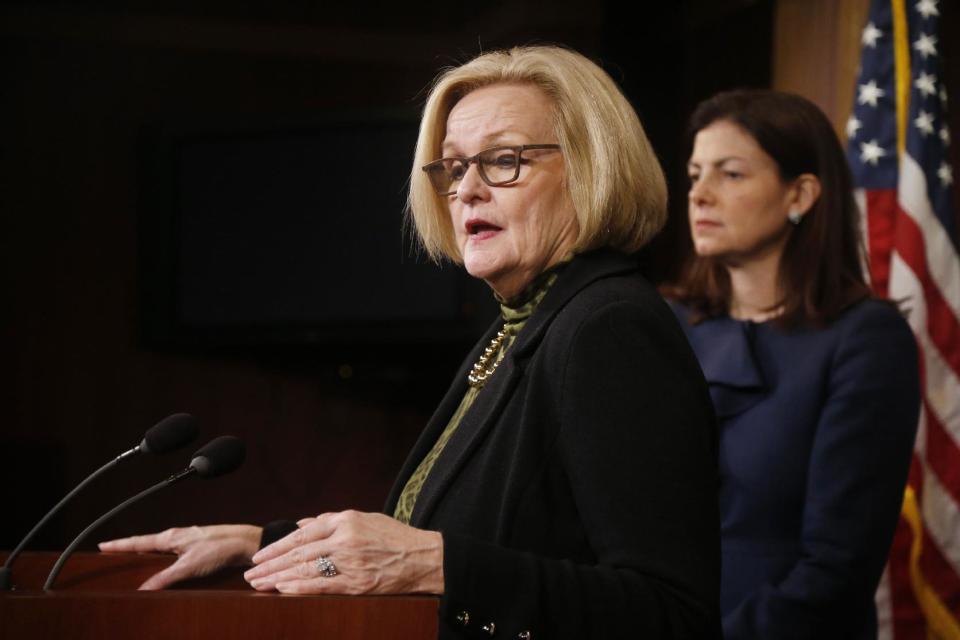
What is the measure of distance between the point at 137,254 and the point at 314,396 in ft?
2.86

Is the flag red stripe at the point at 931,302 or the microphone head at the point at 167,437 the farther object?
the flag red stripe at the point at 931,302

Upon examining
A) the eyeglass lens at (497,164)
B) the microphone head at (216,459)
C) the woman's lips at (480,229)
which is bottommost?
the microphone head at (216,459)

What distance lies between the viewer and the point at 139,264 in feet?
14.5

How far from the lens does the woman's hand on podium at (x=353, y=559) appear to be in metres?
1.16

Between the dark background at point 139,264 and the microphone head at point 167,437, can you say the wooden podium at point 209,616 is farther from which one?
the dark background at point 139,264

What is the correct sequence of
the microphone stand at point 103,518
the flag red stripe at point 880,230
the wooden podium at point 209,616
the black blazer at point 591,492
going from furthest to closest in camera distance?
the flag red stripe at point 880,230 → the microphone stand at point 103,518 → the black blazer at point 591,492 → the wooden podium at point 209,616

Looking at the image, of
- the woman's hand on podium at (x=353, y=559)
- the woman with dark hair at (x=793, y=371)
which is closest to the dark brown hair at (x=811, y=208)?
the woman with dark hair at (x=793, y=371)

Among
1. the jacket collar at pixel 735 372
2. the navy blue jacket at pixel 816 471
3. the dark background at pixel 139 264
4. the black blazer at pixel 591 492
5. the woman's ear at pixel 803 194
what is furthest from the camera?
the dark background at pixel 139 264

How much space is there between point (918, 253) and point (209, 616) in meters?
2.39

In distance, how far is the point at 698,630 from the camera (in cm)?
126

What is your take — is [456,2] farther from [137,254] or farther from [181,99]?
[137,254]

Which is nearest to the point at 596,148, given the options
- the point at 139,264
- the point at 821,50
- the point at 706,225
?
the point at 706,225

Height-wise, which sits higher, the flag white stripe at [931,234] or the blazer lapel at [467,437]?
the flag white stripe at [931,234]

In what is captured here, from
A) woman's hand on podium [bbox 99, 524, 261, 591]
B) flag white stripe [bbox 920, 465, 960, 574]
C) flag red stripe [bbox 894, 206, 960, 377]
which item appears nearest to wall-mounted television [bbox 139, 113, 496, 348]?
flag red stripe [bbox 894, 206, 960, 377]
